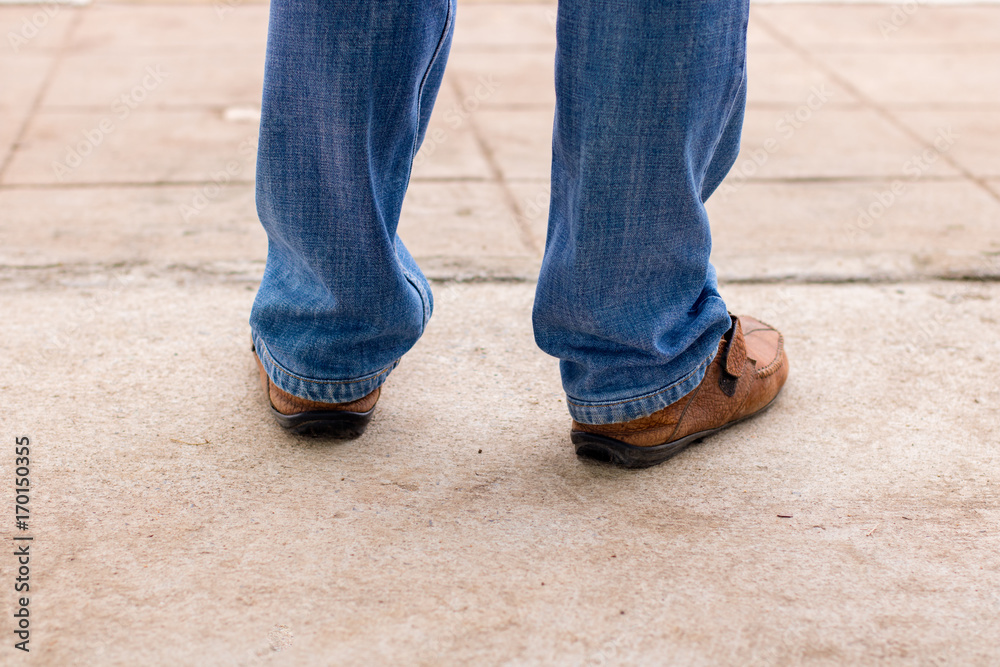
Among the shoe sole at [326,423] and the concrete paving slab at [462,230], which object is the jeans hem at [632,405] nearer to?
the shoe sole at [326,423]

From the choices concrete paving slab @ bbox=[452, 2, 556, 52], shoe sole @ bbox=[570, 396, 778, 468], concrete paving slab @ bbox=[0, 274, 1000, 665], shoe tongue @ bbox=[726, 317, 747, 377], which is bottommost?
concrete paving slab @ bbox=[0, 274, 1000, 665]

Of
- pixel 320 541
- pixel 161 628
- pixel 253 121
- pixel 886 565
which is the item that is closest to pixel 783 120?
pixel 253 121

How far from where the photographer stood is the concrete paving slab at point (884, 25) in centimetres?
442

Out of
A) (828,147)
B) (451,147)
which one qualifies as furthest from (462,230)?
(828,147)

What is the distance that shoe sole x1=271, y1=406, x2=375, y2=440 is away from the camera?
156cm

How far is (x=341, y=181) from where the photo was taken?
4.47 ft

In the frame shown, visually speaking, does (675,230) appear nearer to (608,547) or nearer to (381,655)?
(608,547)

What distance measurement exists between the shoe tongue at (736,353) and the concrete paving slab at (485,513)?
0.47ft

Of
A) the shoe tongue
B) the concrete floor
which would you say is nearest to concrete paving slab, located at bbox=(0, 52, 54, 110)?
the concrete floor

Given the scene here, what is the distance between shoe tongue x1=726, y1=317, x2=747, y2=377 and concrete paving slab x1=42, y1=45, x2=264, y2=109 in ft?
7.83

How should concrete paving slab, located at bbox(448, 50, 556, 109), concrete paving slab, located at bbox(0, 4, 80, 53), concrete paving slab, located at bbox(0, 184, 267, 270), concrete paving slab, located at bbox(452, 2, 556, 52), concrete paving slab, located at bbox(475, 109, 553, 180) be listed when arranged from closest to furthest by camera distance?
concrete paving slab, located at bbox(0, 184, 267, 270) < concrete paving slab, located at bbox(475, 109, 553, 180) < concrete paving slab, located at bbox(448, 50, 556, 109) < concrete paving slab, located at bbox(0, 4, 80, 53) < concrete paving slab, located at bbox(452, 2, 556, 52)

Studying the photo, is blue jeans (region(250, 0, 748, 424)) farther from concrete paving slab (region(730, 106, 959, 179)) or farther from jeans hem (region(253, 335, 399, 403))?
concrete paving slab (region(730, 106, 959, 179))

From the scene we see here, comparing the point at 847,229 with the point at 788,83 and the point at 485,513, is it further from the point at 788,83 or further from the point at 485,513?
the point at 485,513

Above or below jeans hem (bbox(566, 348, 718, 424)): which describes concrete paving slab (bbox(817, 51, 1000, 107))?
above
